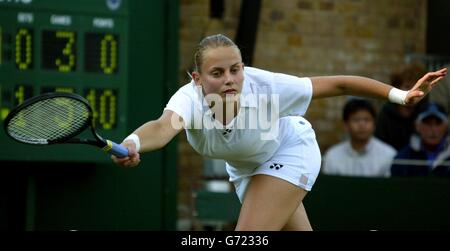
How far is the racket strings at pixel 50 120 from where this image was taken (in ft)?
22.7

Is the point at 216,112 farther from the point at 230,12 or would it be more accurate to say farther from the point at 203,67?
the point at 230,12

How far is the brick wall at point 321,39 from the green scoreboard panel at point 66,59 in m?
1.81

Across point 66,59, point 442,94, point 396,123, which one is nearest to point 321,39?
point 442,94

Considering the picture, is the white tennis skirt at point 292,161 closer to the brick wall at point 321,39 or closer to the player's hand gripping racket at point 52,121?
the player's hand gripping racket at point 52,121

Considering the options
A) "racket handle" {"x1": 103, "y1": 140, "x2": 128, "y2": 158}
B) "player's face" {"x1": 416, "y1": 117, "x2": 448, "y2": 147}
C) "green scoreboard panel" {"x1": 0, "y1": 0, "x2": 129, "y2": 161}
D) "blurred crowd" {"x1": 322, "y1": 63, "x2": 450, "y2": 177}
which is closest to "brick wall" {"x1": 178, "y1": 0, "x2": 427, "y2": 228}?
"blurred crowd" {"x1": 322, "y1": 63, "x2": 450, "y2": 177}

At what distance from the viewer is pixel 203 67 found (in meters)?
7.50

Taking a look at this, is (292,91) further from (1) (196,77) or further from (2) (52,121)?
(2) (52,121)

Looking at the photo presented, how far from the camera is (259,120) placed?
767 cm

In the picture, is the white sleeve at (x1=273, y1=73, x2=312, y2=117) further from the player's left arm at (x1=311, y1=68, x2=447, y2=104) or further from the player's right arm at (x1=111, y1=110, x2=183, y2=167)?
the player's right arm at (x1=111, y1=110, x2=183, y2=167)

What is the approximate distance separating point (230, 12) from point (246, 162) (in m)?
5.08

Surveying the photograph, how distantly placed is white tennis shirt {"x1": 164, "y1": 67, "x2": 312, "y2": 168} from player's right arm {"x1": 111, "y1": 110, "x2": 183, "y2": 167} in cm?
28

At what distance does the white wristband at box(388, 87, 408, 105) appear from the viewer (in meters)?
7.57

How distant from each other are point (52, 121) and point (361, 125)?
4778 mm

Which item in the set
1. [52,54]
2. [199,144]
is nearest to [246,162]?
[199,144]
